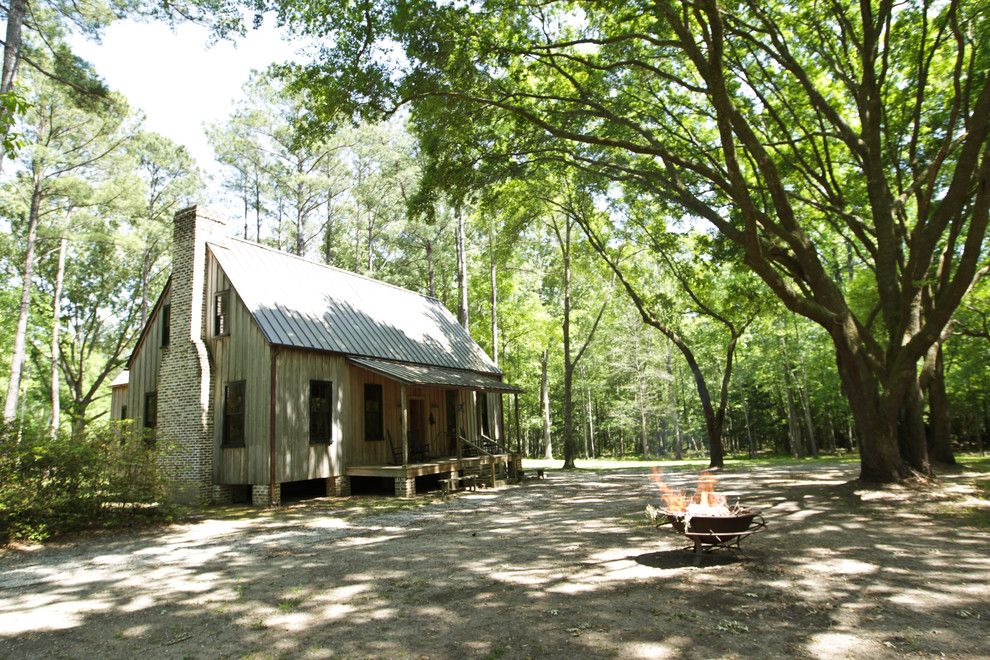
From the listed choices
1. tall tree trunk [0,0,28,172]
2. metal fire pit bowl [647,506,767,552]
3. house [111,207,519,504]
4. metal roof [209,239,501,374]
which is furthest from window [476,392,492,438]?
tall tree trunk [0,0,28,172]

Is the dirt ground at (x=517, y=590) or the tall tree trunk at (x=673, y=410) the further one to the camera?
the tall tree trunk at (x=673, y=410)

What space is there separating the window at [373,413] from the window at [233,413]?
11.0 ft

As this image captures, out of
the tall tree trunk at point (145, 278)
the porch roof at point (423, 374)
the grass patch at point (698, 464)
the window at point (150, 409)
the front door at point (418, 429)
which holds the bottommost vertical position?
the grass patch at point (698, 464)

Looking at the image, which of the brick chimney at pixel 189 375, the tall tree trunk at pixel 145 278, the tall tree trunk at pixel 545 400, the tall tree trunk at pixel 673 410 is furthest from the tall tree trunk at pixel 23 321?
the tall tree trunk at pixel 673 410

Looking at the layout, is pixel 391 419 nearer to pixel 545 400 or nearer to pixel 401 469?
pixel 401 469

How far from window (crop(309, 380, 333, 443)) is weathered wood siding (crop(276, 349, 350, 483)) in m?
0.11

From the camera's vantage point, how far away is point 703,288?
22672mm

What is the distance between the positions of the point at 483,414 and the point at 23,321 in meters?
16.1

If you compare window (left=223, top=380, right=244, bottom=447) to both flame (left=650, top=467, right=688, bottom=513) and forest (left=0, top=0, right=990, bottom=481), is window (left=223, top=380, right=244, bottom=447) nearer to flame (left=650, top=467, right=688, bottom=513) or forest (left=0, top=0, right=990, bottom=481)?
forest (left=0, top=0, right=990, bottom=481)

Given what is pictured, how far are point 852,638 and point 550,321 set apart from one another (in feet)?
104

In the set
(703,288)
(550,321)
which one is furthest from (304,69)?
(550,321)

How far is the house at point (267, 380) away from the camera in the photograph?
45.1 feet

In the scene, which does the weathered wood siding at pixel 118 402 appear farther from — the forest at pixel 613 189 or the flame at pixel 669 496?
the flame at pixel 669 496

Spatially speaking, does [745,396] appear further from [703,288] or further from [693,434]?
[703,288]
